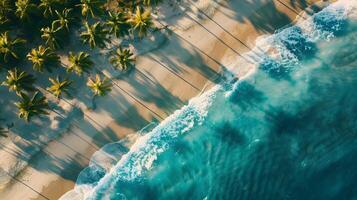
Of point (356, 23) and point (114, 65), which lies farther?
point (356, 23)

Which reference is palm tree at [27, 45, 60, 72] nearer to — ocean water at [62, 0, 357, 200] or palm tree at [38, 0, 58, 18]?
palm tree at [38, 0, 58, 18]

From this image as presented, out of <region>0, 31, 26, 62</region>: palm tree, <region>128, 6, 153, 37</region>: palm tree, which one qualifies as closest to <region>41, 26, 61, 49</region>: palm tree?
<region>0, 31, 26, 62</region>: palm tree

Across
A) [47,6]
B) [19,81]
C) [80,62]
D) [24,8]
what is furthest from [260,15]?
[19,81]

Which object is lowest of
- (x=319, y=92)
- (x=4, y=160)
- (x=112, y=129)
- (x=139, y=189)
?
(x=4, y=160)

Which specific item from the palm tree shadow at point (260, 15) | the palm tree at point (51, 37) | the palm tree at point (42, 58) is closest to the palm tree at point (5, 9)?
the palm tree at point (51, 37)

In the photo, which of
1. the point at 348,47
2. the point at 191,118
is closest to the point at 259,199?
the point at 191,118

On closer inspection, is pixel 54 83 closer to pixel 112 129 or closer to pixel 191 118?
pixel 112 129

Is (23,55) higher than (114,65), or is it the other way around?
(114,65)
